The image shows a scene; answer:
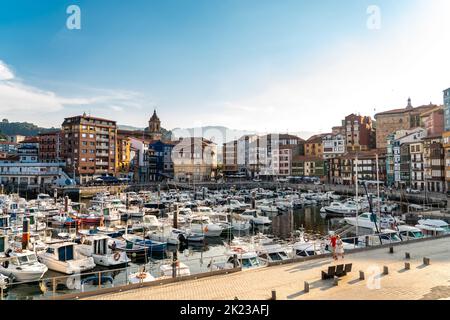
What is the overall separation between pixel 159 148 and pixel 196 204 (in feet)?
185

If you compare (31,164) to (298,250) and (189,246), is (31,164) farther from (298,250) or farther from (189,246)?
(298,250)

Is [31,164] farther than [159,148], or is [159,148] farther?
[159,148]

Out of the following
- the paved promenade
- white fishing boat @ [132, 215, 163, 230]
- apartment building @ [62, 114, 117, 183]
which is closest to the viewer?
the paved promenade

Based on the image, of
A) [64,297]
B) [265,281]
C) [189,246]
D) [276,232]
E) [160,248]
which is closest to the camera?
[64,297]

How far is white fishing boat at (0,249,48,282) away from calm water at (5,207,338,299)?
22.2 inches

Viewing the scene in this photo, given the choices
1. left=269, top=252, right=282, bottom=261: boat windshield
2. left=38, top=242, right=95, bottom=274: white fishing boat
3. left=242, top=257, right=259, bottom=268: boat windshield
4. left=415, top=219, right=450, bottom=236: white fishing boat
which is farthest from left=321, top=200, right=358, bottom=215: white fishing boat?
left=38, top=242, right=95, bottom=274: white fishing boat

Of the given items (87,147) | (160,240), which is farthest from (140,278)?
(87,147)

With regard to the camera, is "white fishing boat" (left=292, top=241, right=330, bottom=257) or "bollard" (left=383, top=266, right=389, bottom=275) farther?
"white fishing boat" (left=292, top=241, right=330, bottom=257)

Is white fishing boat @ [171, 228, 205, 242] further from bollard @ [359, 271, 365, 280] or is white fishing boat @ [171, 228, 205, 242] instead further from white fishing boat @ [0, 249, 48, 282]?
bollard @ [359, 271, 365, 280]

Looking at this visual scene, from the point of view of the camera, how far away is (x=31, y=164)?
8094 centimetres

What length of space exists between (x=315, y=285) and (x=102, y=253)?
57.6ft

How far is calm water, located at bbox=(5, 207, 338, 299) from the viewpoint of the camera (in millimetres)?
19578

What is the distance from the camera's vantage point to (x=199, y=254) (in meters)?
28.3
